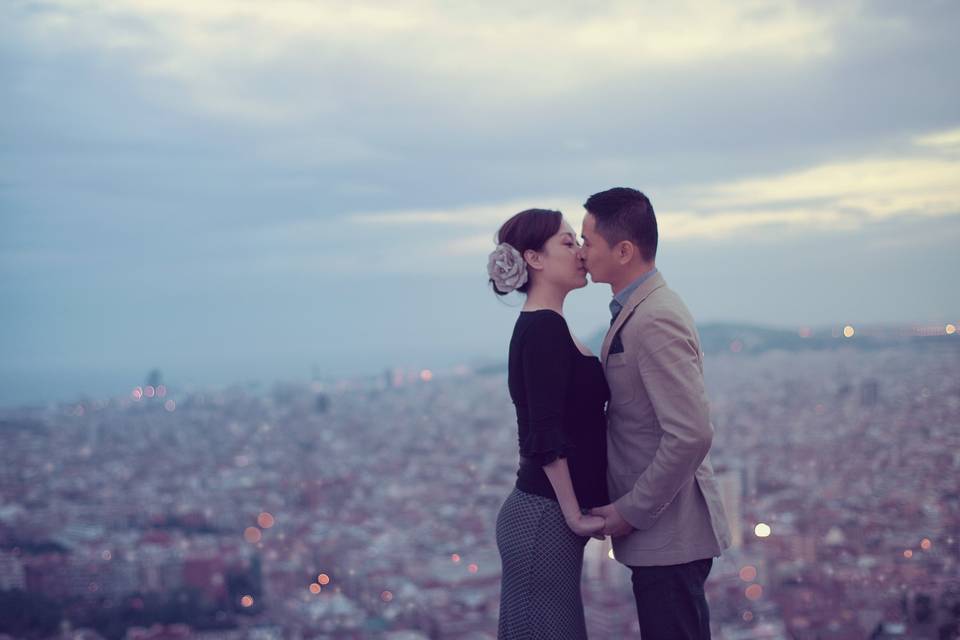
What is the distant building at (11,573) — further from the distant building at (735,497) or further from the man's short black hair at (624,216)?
the man's short black hair at (624,216)

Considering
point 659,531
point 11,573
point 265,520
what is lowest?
point 265,520

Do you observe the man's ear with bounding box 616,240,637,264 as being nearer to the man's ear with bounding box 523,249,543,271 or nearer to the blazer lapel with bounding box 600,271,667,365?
the blazer lapel with bounding box 600,271,667,365

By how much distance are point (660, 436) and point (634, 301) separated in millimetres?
313

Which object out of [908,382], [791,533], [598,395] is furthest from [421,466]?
[598,395]

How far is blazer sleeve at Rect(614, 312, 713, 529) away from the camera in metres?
2.00

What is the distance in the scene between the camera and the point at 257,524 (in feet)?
40.7

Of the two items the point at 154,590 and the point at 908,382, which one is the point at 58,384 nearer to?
the point at 154,590

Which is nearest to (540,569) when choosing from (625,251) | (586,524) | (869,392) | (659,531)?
(586,524)

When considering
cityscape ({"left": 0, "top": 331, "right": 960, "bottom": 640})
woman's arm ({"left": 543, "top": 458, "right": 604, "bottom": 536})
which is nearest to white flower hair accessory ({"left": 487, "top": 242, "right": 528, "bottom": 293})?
woman's arm ({"left": 543, "top": 458, "right": 604, "bottom": 536})

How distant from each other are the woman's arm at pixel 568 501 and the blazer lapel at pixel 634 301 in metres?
0.27

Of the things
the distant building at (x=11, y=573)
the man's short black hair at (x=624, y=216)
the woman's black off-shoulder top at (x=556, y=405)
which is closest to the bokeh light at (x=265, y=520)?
the distant building at (x=11, y=573)

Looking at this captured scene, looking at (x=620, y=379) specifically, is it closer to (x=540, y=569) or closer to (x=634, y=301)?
(x=634, y=301)

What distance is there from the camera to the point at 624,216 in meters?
2.14

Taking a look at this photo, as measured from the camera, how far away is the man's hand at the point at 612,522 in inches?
83.2
